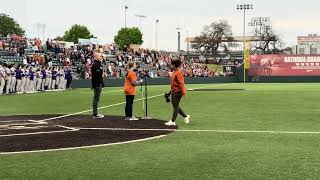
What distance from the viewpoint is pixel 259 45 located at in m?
118

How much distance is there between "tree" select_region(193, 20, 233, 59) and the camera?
12988 centimetres

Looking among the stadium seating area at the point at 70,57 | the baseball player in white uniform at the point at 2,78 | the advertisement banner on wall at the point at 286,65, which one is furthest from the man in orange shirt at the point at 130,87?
the advertisement banner on wall at the point at 286,65

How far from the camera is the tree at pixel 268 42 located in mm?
113875

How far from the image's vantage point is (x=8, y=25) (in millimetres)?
118750

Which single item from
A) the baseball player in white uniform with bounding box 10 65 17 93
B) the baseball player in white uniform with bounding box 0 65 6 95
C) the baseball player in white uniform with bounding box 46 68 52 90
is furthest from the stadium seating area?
the baseball player in white uniform with bounding box 0 65 6 95

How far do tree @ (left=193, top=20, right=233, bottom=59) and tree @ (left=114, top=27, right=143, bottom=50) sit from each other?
627 inches

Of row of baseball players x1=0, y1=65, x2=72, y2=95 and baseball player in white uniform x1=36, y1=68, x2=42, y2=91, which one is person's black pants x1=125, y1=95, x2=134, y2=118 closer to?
row of baseball players x1=0, y1=65, x2=72, y2=95

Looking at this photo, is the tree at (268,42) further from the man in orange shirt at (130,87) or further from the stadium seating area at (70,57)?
the man in orange shirt at (130,87)

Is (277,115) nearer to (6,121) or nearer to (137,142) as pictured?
(137,142)

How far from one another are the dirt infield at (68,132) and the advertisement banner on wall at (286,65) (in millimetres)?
46893

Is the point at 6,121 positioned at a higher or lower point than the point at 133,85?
lower

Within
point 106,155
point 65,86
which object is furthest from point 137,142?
point 65,86

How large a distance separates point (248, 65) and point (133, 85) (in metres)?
45.6

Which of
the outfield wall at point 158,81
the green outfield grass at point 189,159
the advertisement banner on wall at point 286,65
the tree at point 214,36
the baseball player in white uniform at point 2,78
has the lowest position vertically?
the green outfield grass at point 189,159
